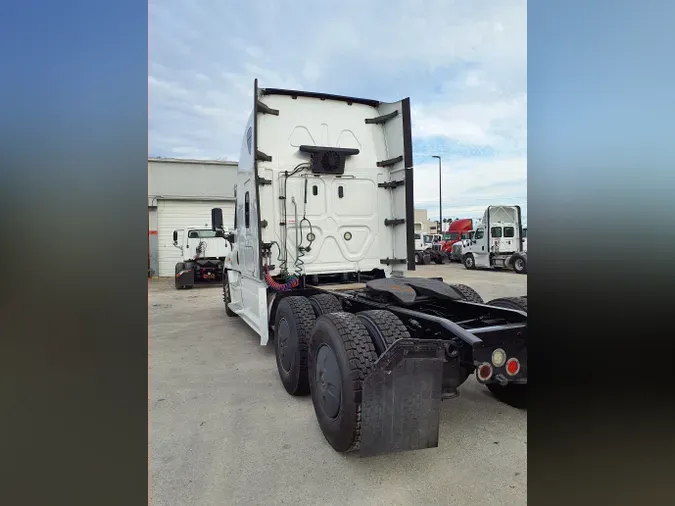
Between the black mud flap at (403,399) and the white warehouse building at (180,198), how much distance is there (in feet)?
60.2

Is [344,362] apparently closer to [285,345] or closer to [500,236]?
[285,345]

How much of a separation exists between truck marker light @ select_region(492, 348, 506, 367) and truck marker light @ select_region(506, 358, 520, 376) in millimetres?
55

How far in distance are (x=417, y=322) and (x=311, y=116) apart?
345 cm

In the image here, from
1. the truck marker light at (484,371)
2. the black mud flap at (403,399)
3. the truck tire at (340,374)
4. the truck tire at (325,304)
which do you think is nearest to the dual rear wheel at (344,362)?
the truck tire at (340,374)

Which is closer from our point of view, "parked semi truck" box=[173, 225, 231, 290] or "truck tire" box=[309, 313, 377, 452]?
"truck tire" box=[309, 313, 377, 452]

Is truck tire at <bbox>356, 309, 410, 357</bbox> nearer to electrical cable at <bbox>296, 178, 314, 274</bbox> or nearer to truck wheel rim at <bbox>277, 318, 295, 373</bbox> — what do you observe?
truck wheel rim at <bbox>277, 318, 295, 373</bbox>

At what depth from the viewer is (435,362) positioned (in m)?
2.61

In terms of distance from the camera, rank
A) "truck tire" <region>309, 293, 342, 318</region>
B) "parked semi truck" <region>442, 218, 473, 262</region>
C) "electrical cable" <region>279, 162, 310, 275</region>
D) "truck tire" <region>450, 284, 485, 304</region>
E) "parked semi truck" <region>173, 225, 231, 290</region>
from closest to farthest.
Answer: "truck tire" <region>309, 293, 342, 318</region>, "truck tire" <region>450, 284, 485, 304</region>, "electrical cable" <region>279, 162, 310, 275</region>, "parked semi truck" <region>173, 225, 231, 290</region>, "parked semi truck" <region>442, 218, 473, 262</region>

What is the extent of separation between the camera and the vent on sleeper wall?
5.66 meters

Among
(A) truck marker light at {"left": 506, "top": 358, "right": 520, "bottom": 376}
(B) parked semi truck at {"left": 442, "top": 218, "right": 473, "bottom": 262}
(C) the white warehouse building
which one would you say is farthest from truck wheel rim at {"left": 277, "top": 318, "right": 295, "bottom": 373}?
(B) parked semi truck at {"left": 442, "top": 218, "right": 473, "bottom": 262}

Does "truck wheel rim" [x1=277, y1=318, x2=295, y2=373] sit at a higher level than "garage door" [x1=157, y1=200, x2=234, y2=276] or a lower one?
lower

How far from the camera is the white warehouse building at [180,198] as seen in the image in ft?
68.5
